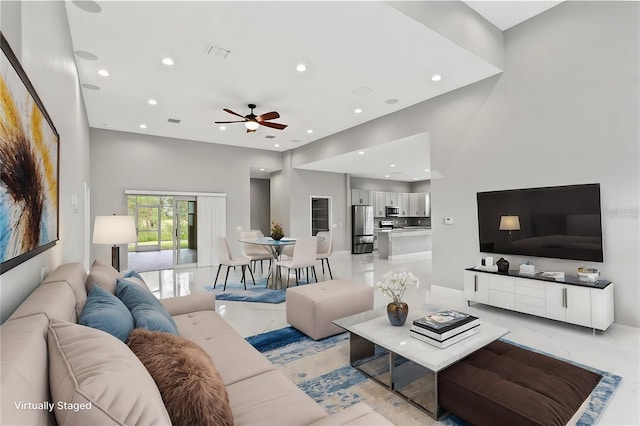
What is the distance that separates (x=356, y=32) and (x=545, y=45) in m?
2.49

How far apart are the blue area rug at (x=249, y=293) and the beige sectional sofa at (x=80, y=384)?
319cm

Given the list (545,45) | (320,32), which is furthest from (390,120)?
(320,32)

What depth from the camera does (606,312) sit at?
3230 millimetres

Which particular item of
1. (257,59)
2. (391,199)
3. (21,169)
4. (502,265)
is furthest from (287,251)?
(391,199)

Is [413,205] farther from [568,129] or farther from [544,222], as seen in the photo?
[568,129]

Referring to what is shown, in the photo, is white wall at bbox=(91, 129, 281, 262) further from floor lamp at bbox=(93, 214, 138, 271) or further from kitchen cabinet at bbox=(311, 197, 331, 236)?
floor lamp at bbox=(93, 214, 138, 271)

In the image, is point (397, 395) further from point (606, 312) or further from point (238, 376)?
point (606, 312)

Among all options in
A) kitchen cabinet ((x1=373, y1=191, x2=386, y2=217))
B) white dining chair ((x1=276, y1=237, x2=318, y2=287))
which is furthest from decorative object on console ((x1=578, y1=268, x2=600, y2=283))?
kitchen cabinet ((x1=373, y1=191, x2=386, y2=217))

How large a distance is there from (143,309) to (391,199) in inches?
440

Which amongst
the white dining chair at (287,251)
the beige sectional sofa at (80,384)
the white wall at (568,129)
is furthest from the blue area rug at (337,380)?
the white dining chair at (287,251)

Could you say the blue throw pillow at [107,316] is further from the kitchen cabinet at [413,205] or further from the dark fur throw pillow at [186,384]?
the kitchen cabinet at [413,205]

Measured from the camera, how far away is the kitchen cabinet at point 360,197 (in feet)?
35.8

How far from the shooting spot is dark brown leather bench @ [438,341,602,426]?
1.58m

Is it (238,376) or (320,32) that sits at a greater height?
(320,32)
